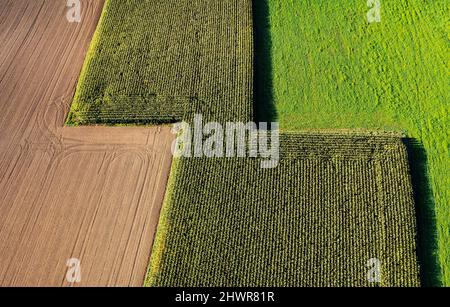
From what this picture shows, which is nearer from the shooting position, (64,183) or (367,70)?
(64,183)

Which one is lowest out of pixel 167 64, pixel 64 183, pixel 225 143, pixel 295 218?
pixel 295 218

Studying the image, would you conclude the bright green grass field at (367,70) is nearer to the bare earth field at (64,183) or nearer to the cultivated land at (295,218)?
the cultivated land at (295,218)

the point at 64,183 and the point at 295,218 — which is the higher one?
the point at 64,183

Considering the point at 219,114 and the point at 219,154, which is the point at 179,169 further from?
the point at 219,114

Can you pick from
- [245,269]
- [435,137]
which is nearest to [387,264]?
[245,269]

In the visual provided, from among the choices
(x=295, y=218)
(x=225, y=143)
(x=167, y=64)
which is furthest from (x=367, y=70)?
(x=167, y=64)

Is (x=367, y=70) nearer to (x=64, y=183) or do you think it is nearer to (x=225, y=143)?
(x=225, y=143)

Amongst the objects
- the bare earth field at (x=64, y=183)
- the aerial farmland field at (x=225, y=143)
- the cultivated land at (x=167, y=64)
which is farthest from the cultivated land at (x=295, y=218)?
the cultivated land at (x=167, y=64)

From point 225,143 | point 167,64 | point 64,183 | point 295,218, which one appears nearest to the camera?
point 295,218
